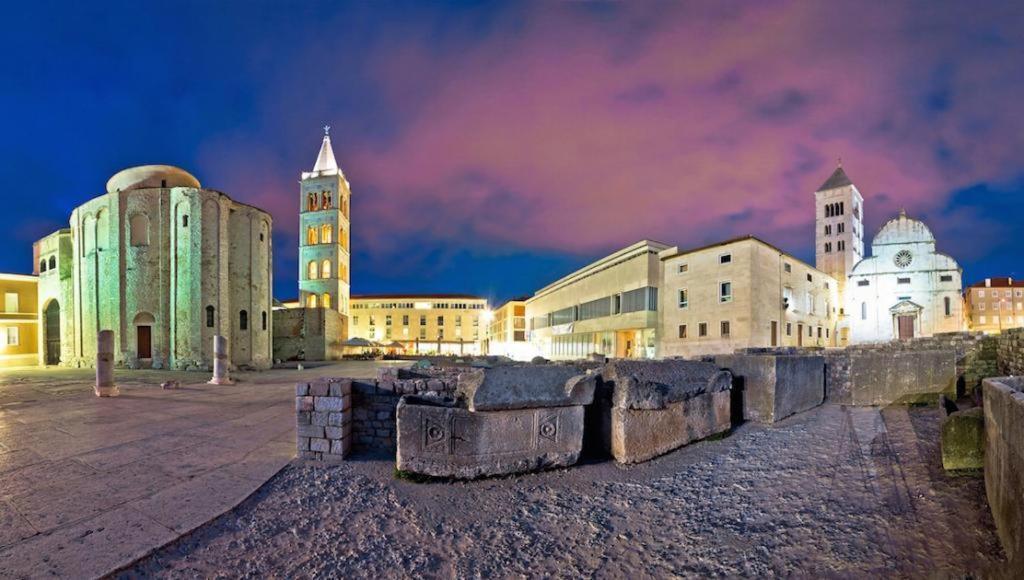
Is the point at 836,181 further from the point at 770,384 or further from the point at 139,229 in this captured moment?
the point at 139,229

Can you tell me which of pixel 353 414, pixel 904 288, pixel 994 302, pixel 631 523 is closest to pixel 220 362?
pixel 353 414

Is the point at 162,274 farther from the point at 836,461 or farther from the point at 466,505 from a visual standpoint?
the point at 836,461

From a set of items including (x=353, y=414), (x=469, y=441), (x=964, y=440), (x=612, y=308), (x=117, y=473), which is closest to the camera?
(x=964, y=440)

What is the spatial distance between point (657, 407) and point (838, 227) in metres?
52.1

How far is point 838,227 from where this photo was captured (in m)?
45.5

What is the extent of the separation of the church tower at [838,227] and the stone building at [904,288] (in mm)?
8679

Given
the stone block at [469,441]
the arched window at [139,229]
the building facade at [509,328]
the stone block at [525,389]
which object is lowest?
the building facade at [509,328]

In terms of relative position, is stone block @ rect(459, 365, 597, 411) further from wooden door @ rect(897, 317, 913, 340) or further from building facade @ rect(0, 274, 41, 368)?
wooden door @ rect(897, 317, 913, 340)

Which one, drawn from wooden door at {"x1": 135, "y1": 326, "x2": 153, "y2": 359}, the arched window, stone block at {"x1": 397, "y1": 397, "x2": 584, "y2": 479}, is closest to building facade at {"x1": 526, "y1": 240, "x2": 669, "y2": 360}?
stone block at {"x1": 397, "y1": 397, "x2": 584, "y2": 479}

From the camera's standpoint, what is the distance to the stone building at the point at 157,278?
24234mm

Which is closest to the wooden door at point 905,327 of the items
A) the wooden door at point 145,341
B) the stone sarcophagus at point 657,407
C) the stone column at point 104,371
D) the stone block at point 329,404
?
the stone sarcophagus at point 657,407

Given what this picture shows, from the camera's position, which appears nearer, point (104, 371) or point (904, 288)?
point (104, 371)

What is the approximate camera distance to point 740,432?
23.8 feet

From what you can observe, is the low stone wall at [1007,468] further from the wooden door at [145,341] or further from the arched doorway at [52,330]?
the arched doorway at [52,330]
